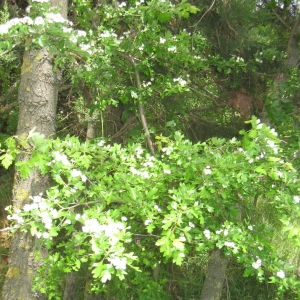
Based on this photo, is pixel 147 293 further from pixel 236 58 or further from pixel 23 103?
pixel 236 58

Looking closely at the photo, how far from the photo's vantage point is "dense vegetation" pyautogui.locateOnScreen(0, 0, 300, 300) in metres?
1.92

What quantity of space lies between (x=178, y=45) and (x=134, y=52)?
0.36 m

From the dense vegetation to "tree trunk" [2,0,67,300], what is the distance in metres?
0.01

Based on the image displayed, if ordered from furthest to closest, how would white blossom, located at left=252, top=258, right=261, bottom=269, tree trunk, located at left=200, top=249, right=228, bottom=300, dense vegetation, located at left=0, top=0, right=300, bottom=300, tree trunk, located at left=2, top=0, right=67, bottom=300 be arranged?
tree trunk, located at left=200, top=249, right=228, bottom=300 → tree trunk, located at left=2, top=0, right=67, bottom=300 → white blossom, located at left=252, top=258, right=261, bottom=269 → dense vegetation, located at left=0, top=0, right=300, bottom=300

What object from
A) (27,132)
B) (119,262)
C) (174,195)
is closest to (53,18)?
(27,132)

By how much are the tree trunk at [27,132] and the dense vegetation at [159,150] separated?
0.01 m

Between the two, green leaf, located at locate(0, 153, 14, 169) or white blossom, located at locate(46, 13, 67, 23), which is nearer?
green leaf, located at locate(0, 153, 14, 169)

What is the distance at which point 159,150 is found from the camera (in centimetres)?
259

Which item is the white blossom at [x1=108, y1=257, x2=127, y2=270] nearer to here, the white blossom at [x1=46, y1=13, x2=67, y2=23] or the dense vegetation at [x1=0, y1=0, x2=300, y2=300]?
the dense vegetation at [x1=0, y1=0, x2=300, y2=300]

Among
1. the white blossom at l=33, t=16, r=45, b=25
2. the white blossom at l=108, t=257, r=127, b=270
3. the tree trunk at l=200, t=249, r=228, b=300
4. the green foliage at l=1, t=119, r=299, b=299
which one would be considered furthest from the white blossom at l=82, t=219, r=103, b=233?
the tree trunk at l=200, t=249, r=228, b=300

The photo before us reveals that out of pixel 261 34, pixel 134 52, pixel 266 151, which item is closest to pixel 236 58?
pixel 261 34

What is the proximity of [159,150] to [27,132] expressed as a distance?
1.11 metres

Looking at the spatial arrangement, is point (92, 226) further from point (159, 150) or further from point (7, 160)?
point (159, 150)

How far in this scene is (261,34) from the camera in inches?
138
